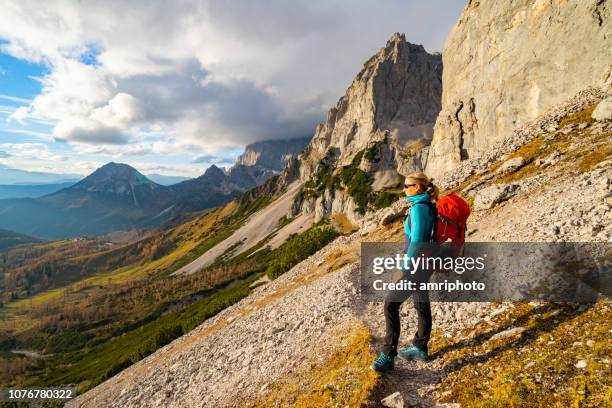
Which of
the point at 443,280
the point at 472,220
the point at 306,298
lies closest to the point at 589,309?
the point at 443,280

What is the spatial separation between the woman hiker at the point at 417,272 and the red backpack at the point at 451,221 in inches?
11.7

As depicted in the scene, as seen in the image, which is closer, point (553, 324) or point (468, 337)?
point (553, 324)

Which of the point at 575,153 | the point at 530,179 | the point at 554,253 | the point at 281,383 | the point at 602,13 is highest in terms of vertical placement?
the point at 602,13

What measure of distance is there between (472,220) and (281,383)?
19.1 meters

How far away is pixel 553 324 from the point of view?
27.6 ft

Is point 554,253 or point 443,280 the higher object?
point 554,253

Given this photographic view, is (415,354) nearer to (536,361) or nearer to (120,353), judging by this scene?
(536,361)

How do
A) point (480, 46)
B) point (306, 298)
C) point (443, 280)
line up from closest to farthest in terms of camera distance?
point (443, 280)
point (306, 298)
point (480, 46)

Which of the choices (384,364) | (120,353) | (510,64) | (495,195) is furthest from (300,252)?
(120,353)

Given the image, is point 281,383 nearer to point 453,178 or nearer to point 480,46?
point 453,178

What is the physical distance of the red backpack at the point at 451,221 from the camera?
8.27 metres

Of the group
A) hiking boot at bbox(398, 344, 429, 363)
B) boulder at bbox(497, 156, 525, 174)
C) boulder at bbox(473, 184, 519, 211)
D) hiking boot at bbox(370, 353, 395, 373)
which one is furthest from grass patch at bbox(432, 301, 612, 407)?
boulder at bbox(497, 156, 525, 174)

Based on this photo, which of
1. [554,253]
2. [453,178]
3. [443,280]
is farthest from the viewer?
[453,178]

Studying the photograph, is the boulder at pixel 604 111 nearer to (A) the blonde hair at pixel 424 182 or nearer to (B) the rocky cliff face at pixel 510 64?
(B) the rocky cliff face at pixel 510 64
